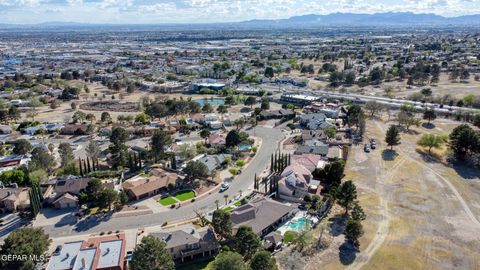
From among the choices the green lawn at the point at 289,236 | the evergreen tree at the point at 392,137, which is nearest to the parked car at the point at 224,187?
the green lawn at the point at 289,236

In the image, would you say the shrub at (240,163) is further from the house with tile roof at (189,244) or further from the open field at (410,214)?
the house with tile roof at (189,244)

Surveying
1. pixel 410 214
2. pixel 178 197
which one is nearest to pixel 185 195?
pixel 178 197

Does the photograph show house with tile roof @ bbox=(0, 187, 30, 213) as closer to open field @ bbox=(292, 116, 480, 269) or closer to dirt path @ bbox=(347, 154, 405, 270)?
open field @ bbox=(292, 116, 480, 269)

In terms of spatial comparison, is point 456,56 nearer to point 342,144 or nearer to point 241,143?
point 342,144

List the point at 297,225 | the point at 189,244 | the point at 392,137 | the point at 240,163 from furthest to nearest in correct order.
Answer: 1. the point at 392,137
2. the point at 240,163
3. the point at 297,225
4. the point at 189,244

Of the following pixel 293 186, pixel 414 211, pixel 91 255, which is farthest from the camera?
pixel 293 186

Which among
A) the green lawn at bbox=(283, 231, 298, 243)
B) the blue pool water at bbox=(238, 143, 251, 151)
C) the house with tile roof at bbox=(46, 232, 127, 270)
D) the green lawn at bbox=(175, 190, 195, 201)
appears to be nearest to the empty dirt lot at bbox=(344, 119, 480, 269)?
the green lawn at bbox=(283, 231, 298, 243)

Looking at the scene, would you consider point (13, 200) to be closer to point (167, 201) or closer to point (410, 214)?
point (167, 201)

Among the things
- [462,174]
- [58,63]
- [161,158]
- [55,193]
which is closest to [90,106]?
[161,158]
